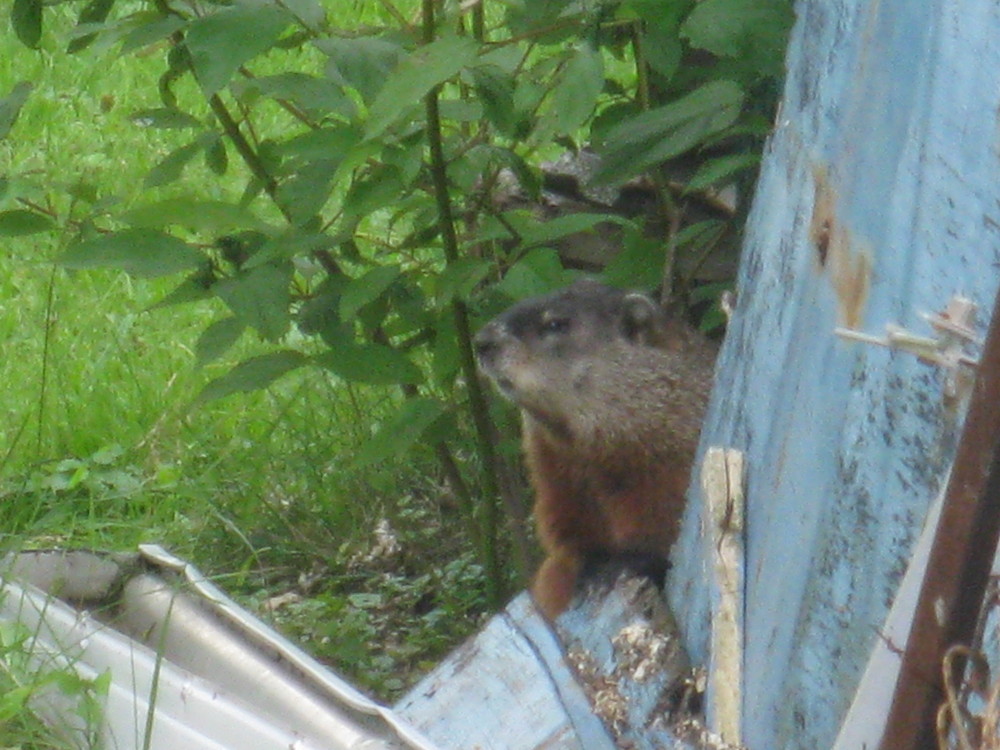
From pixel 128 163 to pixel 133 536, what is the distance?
2161 mm

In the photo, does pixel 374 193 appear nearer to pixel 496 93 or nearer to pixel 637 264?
pixel 496 93

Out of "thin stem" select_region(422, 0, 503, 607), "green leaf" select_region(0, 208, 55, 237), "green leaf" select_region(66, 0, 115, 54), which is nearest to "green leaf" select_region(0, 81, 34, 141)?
"green leaf" select_region(66, 0, 115, 54)

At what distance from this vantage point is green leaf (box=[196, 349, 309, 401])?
3109 millimetres

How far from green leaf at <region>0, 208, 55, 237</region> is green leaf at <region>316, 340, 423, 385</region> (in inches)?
21.7

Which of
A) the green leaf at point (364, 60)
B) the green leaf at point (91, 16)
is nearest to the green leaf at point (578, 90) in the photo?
the green leaf at point (364, 60)

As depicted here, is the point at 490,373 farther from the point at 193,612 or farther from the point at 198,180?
the point at 198,180

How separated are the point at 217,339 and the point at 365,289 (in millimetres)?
290

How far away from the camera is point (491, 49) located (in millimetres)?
2627

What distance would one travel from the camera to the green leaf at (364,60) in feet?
8.25

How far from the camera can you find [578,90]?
2.44m

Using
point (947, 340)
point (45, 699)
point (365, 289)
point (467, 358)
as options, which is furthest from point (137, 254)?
point (947, 340)

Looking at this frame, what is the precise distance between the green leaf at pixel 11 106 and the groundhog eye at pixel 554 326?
1023 mm

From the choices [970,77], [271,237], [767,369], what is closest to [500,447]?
[271,237]

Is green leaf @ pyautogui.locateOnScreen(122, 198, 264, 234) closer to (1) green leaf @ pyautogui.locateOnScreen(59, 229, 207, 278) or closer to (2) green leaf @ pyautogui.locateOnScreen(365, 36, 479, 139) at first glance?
(1) green leaf @ pyautogui.locateOnScreen(59, 229, 207, 278)
